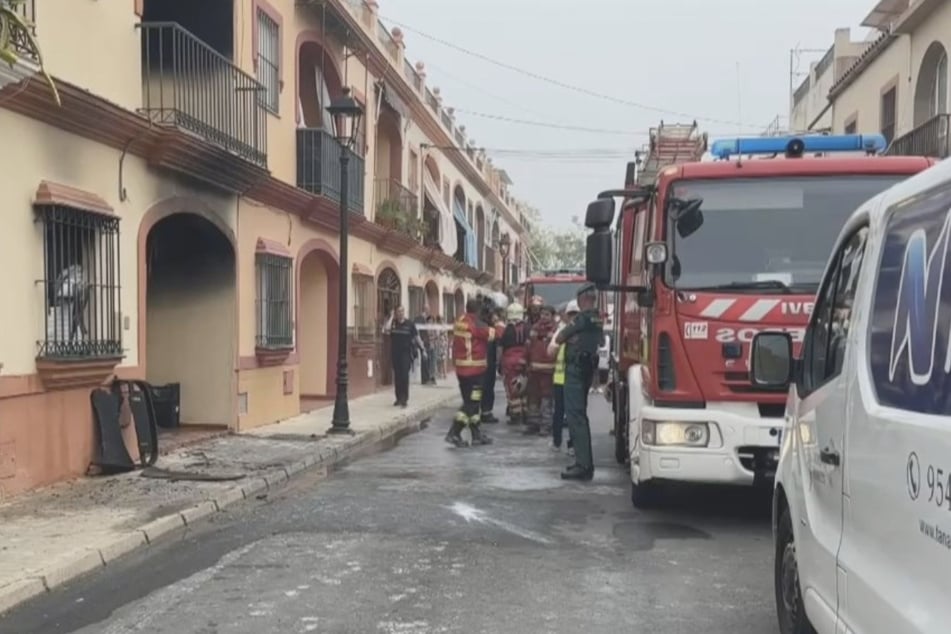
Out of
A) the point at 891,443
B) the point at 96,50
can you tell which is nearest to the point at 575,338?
the point at 96,50

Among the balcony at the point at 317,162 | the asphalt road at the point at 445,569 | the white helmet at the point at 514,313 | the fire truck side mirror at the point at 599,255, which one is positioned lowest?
the asphalt road at the point at 445,569

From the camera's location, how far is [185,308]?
45.4 feet

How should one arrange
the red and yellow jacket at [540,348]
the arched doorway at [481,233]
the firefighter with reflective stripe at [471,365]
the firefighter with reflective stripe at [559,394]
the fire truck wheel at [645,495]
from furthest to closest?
the arched doorway at [481,233]
the red and yellow jacket at [540,348]
the firefighter with reflective stripe at [471,365]
the firefighter with reflective stripe at [559,394]
the fire truck wheel at [645,495]

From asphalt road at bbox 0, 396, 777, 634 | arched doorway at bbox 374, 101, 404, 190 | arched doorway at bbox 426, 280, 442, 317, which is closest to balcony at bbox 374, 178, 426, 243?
arched doorway at bbox 374, 101, 404, 190

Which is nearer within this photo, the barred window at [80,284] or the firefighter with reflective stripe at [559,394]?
the barred window at [80,284]

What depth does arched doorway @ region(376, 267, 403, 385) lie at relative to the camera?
77.4 feet

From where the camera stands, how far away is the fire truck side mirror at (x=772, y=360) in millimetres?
4859

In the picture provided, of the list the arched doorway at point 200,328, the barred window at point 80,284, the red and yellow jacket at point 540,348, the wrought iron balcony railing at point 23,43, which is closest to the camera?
the wrought iron balcony railing at point 23,43

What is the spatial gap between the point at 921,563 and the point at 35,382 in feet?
26.8

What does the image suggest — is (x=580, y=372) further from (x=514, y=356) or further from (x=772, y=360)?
(x=514, y=356)

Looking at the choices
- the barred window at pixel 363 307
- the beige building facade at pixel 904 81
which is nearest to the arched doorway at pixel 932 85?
the beige building facade at pixel 904 81

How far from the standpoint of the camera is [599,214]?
7.87m

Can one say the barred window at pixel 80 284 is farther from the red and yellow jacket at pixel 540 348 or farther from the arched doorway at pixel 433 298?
the arched doorway at pixel 433 298

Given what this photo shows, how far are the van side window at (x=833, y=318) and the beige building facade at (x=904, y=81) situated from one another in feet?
40.8
